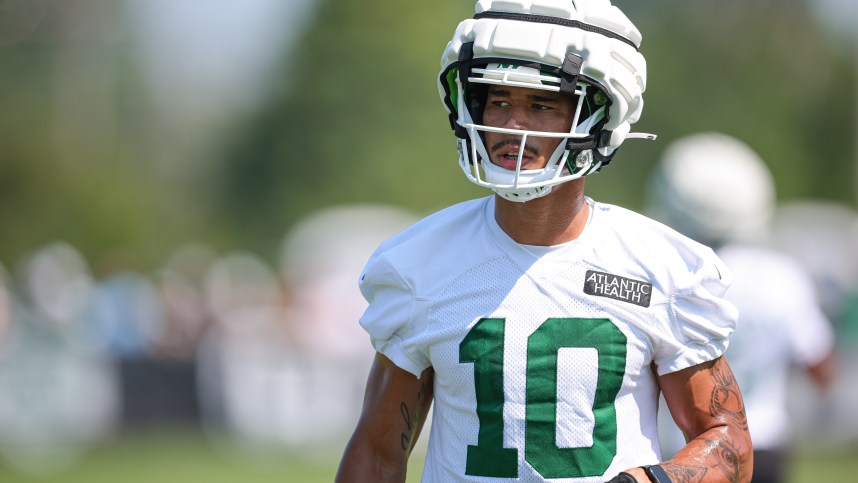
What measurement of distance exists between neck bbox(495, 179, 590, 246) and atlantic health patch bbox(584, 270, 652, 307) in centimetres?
16

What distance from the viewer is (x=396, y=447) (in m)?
3.32

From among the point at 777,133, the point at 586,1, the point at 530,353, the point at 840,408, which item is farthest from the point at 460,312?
the point at 777,133

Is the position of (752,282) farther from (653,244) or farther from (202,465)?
(202,465)

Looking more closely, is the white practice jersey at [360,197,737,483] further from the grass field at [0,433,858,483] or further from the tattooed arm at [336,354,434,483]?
the grass field at [0,433,858,483]

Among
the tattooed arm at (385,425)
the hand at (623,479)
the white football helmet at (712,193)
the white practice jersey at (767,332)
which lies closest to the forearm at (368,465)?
the tattooed arm at (385,425)

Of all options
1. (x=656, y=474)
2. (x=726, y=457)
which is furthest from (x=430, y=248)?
(x=726, y=457)

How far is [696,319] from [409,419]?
2.72 feet

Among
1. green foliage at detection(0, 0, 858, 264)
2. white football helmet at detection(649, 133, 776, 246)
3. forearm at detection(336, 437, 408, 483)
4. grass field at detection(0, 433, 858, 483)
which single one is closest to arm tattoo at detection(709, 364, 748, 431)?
forearm at detection(336, 437, 408, 483)

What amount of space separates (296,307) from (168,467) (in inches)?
163

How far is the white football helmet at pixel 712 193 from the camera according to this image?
5.40 metres

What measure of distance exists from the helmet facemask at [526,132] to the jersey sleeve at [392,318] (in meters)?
0.35

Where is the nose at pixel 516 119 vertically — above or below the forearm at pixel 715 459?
above

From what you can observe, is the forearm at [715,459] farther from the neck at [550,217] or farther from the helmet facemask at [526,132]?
the helmet facemask at [526,132]

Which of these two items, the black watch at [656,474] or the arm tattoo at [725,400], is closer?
the black watch at [656,474]
